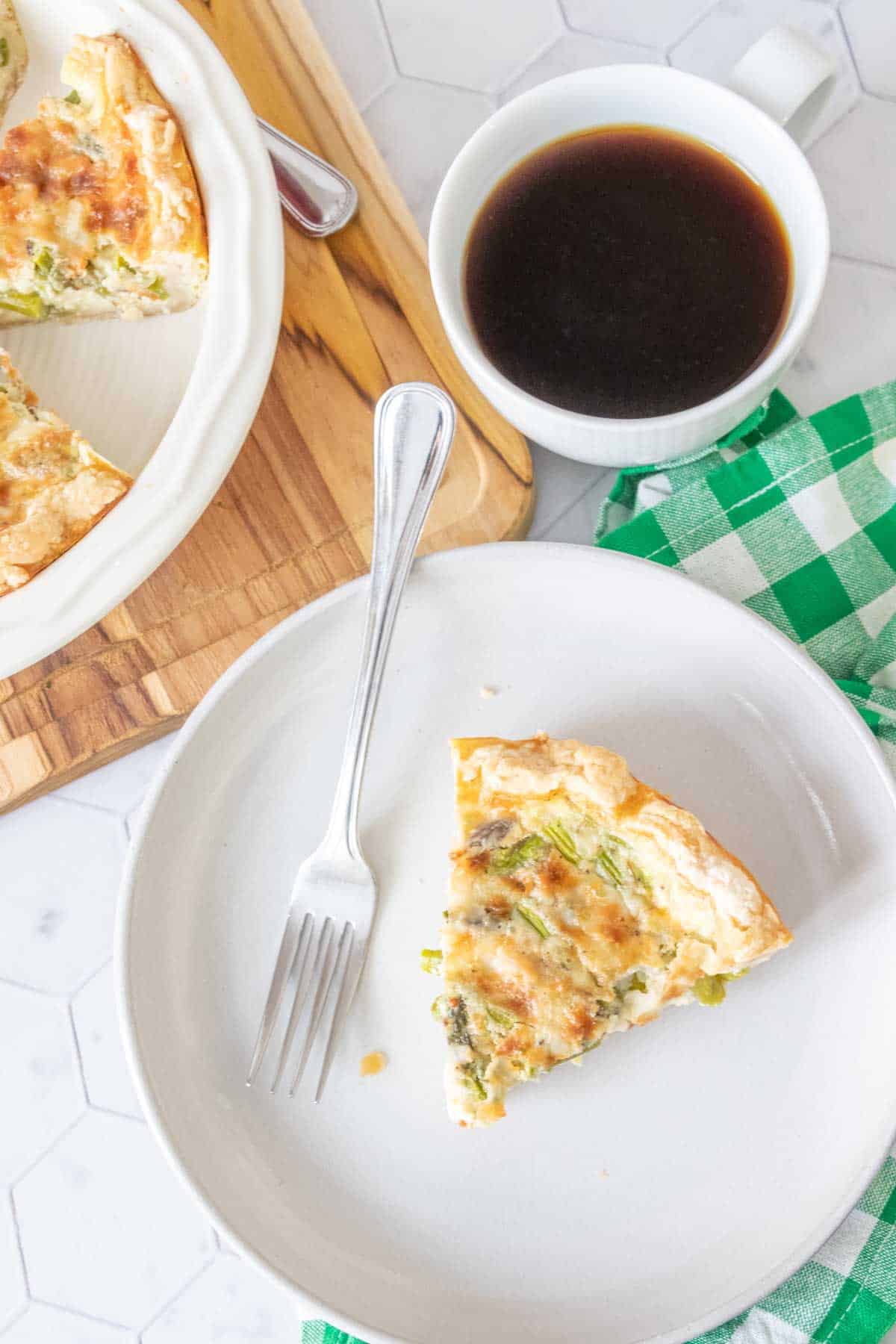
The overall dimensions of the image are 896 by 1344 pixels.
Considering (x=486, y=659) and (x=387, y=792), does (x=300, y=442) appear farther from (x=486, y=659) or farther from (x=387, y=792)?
(x=387, y=792)

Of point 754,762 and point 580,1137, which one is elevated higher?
point 754,762

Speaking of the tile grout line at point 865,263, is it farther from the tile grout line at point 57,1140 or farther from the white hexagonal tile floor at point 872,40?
the tile grout line at point 57,1140

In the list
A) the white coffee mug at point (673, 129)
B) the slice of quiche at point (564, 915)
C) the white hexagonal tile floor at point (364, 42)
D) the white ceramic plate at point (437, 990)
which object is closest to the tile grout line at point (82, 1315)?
the white ceramic plate at point (437, 990)

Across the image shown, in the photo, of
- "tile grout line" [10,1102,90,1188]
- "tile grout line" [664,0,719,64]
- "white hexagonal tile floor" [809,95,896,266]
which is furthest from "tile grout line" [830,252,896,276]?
"tile grout line" [10,1102,90,1188]

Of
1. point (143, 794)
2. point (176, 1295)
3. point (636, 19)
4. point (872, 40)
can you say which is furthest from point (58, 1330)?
point (872, 40)

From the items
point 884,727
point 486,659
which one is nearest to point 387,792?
point 486,659

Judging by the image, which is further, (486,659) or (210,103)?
(486,659)
